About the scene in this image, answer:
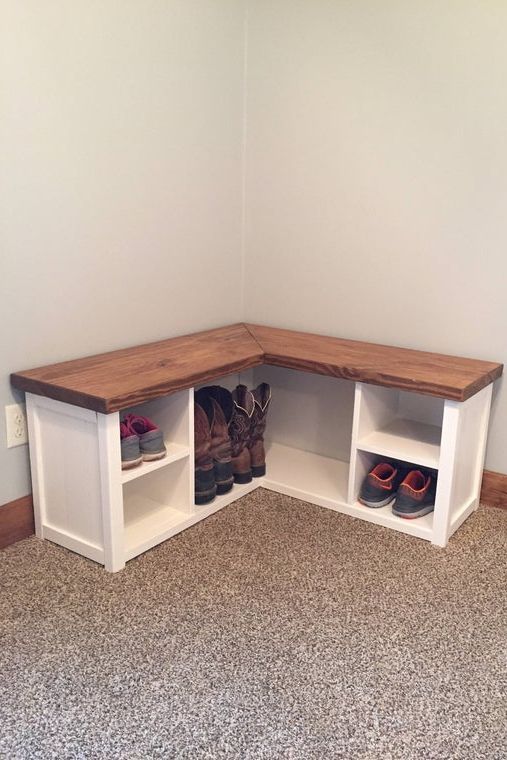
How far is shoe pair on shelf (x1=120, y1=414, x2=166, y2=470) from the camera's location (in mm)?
1841

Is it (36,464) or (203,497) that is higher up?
(36,464)

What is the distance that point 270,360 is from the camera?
2.27 meters

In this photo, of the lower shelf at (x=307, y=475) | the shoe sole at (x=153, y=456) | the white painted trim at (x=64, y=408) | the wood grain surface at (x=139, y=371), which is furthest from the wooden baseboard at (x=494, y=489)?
the white painted trim at (x=64, y=408)

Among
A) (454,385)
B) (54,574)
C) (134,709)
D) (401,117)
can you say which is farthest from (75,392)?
(401,117)

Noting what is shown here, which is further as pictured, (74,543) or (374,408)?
(374,408)

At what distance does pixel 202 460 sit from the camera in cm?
213

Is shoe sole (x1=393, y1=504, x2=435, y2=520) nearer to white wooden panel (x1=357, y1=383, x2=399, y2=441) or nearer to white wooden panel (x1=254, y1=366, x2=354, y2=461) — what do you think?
white wooden panel (x1=357, y1=383, x2=399, y2=441)

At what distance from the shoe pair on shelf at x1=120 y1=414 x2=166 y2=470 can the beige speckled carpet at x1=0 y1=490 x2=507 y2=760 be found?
0.90 ft

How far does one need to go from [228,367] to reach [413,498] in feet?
2.26

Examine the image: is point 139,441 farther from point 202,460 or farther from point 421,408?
point 421,408

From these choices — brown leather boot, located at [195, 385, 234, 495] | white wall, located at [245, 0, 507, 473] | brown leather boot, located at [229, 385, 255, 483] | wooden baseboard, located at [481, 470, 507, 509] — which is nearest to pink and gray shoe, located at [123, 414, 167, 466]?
brown leather boot, located at [195, 385, 234, 495]

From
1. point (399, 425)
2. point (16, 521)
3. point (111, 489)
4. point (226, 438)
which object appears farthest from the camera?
point (399, 425)

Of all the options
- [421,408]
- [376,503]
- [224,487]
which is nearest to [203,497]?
[224,487]

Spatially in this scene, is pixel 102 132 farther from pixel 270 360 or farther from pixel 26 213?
pixel 270 360
